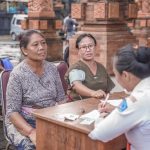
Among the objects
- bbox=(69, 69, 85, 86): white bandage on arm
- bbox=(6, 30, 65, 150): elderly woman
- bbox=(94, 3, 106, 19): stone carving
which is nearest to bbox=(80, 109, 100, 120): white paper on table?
bbox=(6, 30, 65, 150): elderly woman

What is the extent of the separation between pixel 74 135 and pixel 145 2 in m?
9.30

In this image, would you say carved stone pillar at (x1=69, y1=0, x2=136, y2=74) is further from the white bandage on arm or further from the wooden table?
the wooden table

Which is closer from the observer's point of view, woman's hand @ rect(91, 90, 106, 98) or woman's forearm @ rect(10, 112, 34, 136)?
woman's forearm @ rect(10, 112, 34, 136)

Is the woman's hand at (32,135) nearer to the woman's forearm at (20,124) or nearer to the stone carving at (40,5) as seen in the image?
the woman's forearm at (20,124)

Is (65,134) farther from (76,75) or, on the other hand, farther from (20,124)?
(76,75)

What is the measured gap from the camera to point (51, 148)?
3.11 m

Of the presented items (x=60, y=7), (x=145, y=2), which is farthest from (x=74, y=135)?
(x=60, y=7)

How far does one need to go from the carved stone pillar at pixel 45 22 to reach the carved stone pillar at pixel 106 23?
40.8 inches

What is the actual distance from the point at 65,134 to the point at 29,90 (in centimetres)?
76

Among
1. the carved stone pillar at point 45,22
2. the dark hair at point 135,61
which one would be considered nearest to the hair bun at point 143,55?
the dark hair at point 135,61

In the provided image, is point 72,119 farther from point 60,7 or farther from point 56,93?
point 60,7

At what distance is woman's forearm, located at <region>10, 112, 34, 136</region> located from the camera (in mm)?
3463

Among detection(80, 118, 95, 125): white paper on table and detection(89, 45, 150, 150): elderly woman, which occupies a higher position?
detection(89, 45, 150, 150): elderly woman

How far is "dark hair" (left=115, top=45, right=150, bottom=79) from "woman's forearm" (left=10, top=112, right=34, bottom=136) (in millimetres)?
1210
